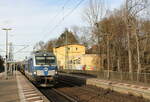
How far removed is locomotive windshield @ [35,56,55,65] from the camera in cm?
2398

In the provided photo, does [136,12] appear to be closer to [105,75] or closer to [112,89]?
[105,75]

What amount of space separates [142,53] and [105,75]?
29.3ft

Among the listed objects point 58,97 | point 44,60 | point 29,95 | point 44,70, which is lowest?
point 58,97

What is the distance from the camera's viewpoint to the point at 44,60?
24.3 m

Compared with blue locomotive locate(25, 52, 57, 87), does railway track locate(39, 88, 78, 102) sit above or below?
below

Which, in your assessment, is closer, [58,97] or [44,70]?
[58,97]

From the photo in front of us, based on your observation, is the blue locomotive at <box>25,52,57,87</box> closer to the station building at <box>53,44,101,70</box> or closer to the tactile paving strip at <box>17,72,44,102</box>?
the tactile paving strip at <box>17,72,44,102</box>

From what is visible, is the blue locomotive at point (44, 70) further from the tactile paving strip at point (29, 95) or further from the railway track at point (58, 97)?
the railway track at point (58, 97)

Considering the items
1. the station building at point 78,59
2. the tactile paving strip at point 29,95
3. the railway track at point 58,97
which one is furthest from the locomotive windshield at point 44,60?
the station building at point 78,59

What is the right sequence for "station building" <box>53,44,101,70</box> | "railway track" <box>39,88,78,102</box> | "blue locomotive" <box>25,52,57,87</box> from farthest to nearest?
"station building" <box>53,44,101,70</box> → "blue locomotive" <box>25,52,57,87</box> → "railway track" <box>39,88,78,102</box>

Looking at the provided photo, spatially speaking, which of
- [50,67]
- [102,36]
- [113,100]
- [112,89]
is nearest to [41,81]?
[50,67]

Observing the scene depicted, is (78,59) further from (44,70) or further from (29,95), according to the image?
(29,95)

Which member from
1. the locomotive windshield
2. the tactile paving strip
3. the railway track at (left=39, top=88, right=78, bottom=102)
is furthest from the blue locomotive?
the railway track at (left=39, top=88, right=78, bottom=102)

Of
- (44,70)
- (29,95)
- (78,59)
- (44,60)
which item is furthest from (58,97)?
(78,59)
